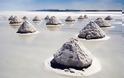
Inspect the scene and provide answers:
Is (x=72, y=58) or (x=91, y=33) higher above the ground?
(x=72, y=58)

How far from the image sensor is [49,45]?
1123 centimetres

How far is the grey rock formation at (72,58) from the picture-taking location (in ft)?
23.7

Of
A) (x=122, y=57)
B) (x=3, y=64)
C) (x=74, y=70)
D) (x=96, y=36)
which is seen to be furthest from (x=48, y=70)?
(x=96, y=36)

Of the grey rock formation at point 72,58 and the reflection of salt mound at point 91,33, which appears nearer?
the grey rock formation at point 72,58

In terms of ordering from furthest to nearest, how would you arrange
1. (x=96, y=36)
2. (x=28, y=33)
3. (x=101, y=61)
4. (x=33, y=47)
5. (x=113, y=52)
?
(x=28, y=33)
(x=96, y=36)
(x=33, y=47)
(x=113, y=52)
(x=101, y=61)

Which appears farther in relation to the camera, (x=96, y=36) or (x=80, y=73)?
(x=96, y=36)

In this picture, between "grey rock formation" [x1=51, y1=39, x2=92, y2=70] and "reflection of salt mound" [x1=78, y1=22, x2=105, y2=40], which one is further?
"reflection of salt mound" [x1=78, y1=22, x2=105, y2=40]

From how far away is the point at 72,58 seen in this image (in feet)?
23.9

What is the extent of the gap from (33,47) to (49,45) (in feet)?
2.79

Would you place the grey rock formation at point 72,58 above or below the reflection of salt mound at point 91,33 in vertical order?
above

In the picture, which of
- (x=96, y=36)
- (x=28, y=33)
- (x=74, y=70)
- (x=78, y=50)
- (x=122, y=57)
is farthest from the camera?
(x=28, y=33)

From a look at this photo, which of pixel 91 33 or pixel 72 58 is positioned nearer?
pixel 72 58

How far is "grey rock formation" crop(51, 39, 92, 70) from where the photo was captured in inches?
285

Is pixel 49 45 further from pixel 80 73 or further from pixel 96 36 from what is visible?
pixel 80 73
